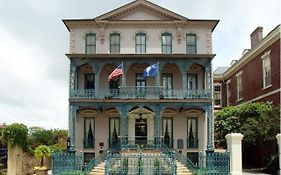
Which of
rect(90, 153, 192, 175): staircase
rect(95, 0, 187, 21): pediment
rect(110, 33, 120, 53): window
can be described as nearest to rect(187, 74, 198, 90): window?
rect(95, 0, 187, 21): pediment

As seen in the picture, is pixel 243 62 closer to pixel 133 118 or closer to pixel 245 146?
pixel 245 146

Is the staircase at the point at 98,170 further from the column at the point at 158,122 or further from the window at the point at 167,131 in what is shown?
the window at the point at 167,131

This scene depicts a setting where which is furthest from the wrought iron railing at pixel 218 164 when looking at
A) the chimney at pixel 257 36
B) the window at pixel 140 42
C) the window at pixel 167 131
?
the chimney at pixel 257 36

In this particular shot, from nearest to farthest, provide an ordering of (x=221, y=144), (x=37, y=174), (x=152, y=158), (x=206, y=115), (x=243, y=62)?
1. (x=152, y=158)
2. (x=37, y=174)
3. (x=206, y=115)
4. (x=221, y=144)
5. (x=243, y=62)

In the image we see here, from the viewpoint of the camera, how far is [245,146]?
32000 millimetres

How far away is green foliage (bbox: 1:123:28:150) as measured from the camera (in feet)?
95.8

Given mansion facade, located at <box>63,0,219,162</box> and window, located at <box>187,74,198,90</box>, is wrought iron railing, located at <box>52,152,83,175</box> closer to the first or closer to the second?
mansion facade, located at <box>63,0,219,162</box>

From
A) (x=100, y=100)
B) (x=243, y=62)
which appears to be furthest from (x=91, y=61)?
(x=243, y=62)

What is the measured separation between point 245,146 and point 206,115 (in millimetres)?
5324

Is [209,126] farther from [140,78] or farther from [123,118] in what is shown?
[140,78]

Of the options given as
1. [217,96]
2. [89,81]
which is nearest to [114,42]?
[89,81]

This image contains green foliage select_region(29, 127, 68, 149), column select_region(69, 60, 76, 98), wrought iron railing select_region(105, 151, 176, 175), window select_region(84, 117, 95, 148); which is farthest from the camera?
green foliage select_region(29, 127, 68, 149)

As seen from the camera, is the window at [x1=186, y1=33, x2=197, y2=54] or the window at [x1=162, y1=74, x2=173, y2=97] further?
the window at [x1=186, y1=33, x2=197, y2=54]

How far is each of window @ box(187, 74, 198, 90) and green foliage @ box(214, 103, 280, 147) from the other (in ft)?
11.2
